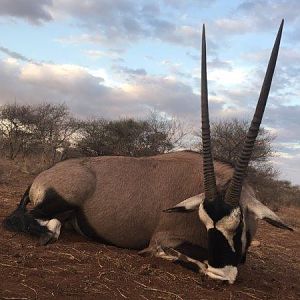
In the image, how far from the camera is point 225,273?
4383 millimetres

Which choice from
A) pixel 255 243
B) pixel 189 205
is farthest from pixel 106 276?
pixel 255 243

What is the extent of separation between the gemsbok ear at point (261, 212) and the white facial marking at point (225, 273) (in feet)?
2.22

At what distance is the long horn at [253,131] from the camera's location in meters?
4.47

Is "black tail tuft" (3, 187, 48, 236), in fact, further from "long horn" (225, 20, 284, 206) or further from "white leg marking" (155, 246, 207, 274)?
"long horn" (225, 20, 284, 206)

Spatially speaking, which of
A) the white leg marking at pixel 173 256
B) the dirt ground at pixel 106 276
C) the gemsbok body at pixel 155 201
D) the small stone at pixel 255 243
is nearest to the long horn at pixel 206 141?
the gemsbok body at pixel 155 201

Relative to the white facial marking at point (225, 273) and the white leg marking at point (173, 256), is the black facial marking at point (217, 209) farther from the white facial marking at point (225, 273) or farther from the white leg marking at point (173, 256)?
the white leg marking at point (173, 256)

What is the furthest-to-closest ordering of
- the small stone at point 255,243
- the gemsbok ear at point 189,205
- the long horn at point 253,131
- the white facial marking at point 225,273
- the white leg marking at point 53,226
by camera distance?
1. the small stone at point 255,243
2. the white leg marking at point 53,226
3. the gemsbok ear at point 189,205
4. the long horn at point 253,131
5. the white facial marking at point 225,273

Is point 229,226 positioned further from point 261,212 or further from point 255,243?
point 255,243

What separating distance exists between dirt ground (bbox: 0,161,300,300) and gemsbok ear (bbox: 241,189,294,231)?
0.60m

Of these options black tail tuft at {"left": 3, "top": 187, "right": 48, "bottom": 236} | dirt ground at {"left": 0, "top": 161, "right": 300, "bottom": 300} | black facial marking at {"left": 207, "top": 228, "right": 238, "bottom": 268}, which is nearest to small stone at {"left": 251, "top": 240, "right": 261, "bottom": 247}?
dirt ground at {"left": 0, "top": 161, "right": 300, "bottom": 300}

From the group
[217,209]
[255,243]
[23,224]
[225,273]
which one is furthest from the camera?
[255,243]

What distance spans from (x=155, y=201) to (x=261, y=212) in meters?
1.16

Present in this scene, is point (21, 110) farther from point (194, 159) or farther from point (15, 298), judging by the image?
point (15, 298)

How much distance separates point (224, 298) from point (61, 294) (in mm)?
1336
